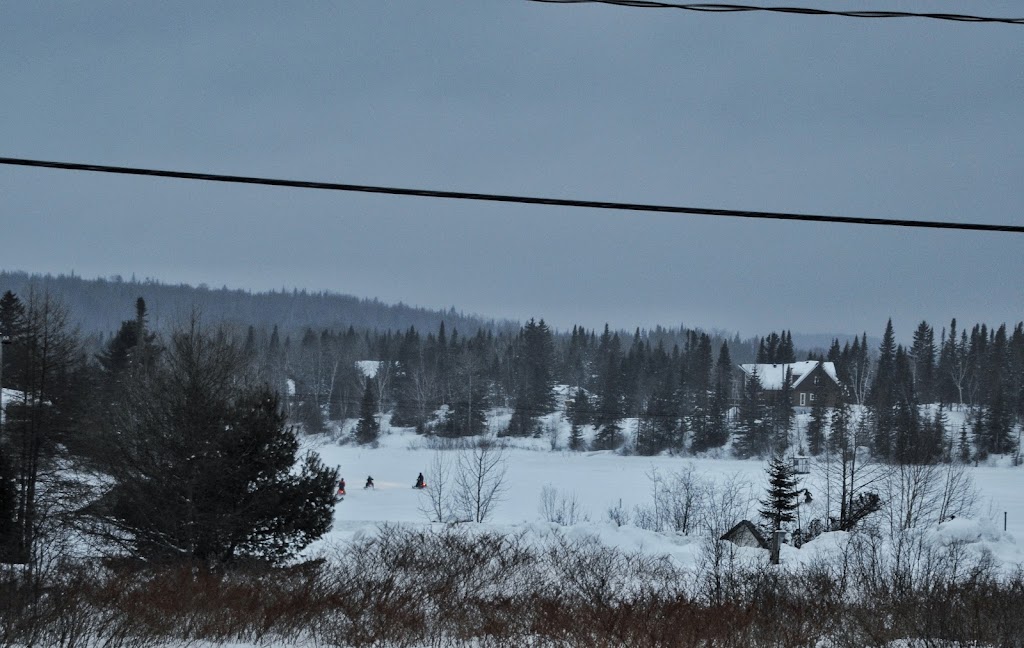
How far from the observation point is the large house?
111 m

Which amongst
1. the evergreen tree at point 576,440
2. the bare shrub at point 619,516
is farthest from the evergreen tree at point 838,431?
the evergreen tree at point 576,440

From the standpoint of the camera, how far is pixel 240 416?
79.4ft

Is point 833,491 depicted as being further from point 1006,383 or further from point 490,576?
point 1006,383

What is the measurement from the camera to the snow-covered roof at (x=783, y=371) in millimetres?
114688

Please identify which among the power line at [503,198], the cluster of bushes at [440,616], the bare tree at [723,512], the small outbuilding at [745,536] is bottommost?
the bare tree at [723,512]

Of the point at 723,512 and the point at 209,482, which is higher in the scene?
the point at 209,482

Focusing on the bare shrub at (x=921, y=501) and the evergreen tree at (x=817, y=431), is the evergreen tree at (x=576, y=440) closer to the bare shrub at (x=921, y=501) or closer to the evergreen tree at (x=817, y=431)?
the evergreen tree at (x=817, y=431)

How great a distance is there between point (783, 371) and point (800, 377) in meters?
3.47

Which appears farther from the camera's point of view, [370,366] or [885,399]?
[370,366]

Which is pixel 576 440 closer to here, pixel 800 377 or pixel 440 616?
pixel 800 377

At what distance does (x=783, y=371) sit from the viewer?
390 ft

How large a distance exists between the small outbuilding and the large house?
7147cm

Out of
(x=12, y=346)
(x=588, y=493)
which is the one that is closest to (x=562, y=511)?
(x=588, y=493)

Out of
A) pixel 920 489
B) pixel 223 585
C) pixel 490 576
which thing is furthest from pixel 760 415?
pixel 223 585
